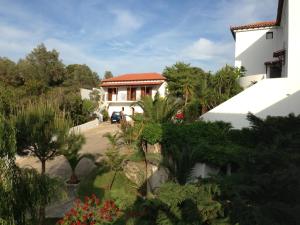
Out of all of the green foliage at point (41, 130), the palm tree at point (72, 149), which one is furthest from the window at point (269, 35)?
the green foliage at point (41, 130)

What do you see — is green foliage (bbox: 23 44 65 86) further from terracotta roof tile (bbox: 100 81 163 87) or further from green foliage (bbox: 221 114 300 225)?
green foliage (bbox: 221 114 300 225)

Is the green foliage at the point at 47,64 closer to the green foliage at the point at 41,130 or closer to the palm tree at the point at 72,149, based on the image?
the palm tree at the point at 72,149

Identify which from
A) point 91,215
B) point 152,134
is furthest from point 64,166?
point 91,215

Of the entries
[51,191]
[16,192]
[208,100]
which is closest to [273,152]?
[51,191]

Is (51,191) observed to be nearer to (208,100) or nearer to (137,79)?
(208,100)

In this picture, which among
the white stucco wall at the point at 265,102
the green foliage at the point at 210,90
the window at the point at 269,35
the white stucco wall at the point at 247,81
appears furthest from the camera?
the window at the point at 269,35

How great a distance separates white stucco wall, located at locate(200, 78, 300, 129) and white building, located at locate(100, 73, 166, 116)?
75.5ft

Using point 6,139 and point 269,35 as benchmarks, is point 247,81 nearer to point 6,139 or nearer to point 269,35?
point 269,35

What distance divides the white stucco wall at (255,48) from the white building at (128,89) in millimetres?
12637

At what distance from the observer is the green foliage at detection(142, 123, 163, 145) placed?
15.0 metres

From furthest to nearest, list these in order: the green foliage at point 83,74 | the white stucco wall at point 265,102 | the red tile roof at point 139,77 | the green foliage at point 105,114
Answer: the green foliage at point 83,74
the red tile roof at point 139,77
the green foliage at point 105,114
the white stucco wall at point 265,102

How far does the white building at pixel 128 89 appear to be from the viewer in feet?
129

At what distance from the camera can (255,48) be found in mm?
27328

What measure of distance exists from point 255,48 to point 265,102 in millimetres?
13514
